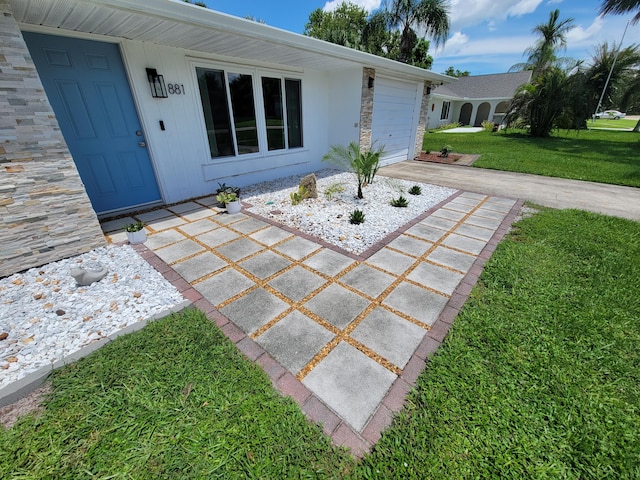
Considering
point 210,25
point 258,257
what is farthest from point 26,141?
point 258,257

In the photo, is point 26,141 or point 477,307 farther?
point 26,141

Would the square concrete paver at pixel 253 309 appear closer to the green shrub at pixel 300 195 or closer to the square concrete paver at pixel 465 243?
the square concrete paver at pixel 465 243

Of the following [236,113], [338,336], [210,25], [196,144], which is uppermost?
[210,25]

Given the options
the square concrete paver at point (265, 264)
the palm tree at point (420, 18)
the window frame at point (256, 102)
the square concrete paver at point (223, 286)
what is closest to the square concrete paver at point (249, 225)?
the square concrete paver at point (265, 264)

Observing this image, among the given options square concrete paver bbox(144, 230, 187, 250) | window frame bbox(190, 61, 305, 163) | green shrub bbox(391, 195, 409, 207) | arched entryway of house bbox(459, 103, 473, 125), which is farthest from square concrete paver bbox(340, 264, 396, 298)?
arched entryway of house bbox(459, 103, 473, 125)

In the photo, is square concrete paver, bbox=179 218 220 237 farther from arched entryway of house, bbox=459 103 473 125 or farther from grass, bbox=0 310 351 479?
arched entryway of house, bbox=459 103 473 125

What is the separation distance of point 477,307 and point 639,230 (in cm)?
387

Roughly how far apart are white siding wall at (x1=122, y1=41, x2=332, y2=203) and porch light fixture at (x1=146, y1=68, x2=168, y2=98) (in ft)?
0.25

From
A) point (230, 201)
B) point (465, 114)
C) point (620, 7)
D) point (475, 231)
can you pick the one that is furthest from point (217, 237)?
point (465, 114)

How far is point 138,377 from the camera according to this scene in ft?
6.01

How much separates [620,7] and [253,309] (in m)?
22.5

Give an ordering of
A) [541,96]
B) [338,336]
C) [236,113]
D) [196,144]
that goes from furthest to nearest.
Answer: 1. [541,96]
2. [236,113]
3. [196,144]
4. [338,336]

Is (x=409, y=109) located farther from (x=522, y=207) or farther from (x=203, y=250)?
(x=203, y=250)

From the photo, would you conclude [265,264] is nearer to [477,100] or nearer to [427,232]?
[427,232]
